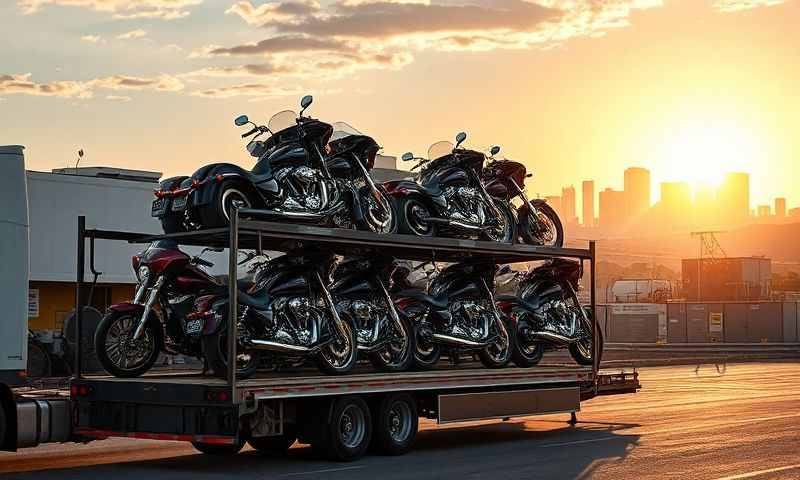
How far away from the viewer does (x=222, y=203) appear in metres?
14.5

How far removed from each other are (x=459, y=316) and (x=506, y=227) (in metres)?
1.63

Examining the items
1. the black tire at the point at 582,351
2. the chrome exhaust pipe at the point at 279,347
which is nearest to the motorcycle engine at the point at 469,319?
the black tire at the point at 582,351

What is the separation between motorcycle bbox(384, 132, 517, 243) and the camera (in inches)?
688

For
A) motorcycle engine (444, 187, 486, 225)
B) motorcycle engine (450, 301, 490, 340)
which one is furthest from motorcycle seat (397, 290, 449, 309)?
motorcycle engine (444, 187, 486, 225)

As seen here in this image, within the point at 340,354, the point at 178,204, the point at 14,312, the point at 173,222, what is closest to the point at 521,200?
the point at 340,354

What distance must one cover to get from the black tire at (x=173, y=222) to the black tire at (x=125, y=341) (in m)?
1.08

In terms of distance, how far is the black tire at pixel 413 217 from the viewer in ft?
56.4

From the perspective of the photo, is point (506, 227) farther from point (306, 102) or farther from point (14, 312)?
point (14, 312)

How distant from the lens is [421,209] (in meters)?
17.6

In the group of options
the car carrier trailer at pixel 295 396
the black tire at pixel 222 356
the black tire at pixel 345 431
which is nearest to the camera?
the car carrier trailer at pixel 295 396

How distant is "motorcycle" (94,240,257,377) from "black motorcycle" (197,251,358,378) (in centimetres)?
27

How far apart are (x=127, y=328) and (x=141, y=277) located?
621 mm

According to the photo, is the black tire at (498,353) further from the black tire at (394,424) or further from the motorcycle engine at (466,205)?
the black tire at (394,424)

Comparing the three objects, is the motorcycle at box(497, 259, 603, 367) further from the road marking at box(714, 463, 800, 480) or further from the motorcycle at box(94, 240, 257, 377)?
the motorcycle at box(94, 240, 257, 377)
